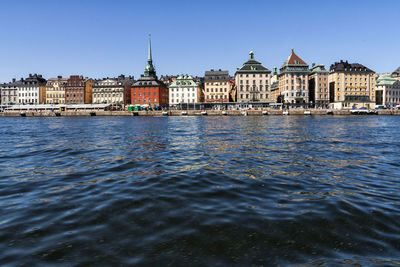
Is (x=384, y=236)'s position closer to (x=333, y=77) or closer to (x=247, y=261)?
(x=247, y=261)

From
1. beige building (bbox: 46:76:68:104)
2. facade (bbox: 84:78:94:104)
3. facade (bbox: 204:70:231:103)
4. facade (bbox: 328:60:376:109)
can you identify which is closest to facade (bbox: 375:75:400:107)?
facade (bbox: 328:60:376:109)

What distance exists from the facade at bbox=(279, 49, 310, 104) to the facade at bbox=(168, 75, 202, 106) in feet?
136

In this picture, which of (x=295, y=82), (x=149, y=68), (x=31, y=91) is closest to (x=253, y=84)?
(x=295, y=82)

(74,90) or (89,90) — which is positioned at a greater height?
(89,90)

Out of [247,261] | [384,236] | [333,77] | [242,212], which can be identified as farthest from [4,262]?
[333,77]

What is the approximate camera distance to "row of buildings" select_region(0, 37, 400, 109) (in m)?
119

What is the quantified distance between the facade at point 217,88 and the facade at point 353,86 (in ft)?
167

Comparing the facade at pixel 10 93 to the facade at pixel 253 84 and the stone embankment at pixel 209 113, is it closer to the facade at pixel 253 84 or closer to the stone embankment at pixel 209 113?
the stone embankment at pixel 209 113

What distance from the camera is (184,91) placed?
416ft

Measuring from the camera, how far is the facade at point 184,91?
126375 mm

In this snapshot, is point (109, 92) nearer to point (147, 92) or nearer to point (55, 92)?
point (147, 92)

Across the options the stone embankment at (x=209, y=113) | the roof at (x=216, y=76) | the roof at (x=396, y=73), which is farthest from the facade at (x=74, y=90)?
the roof at (x=396, y=73)

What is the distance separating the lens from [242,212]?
6.50m

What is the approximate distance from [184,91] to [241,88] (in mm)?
27308
